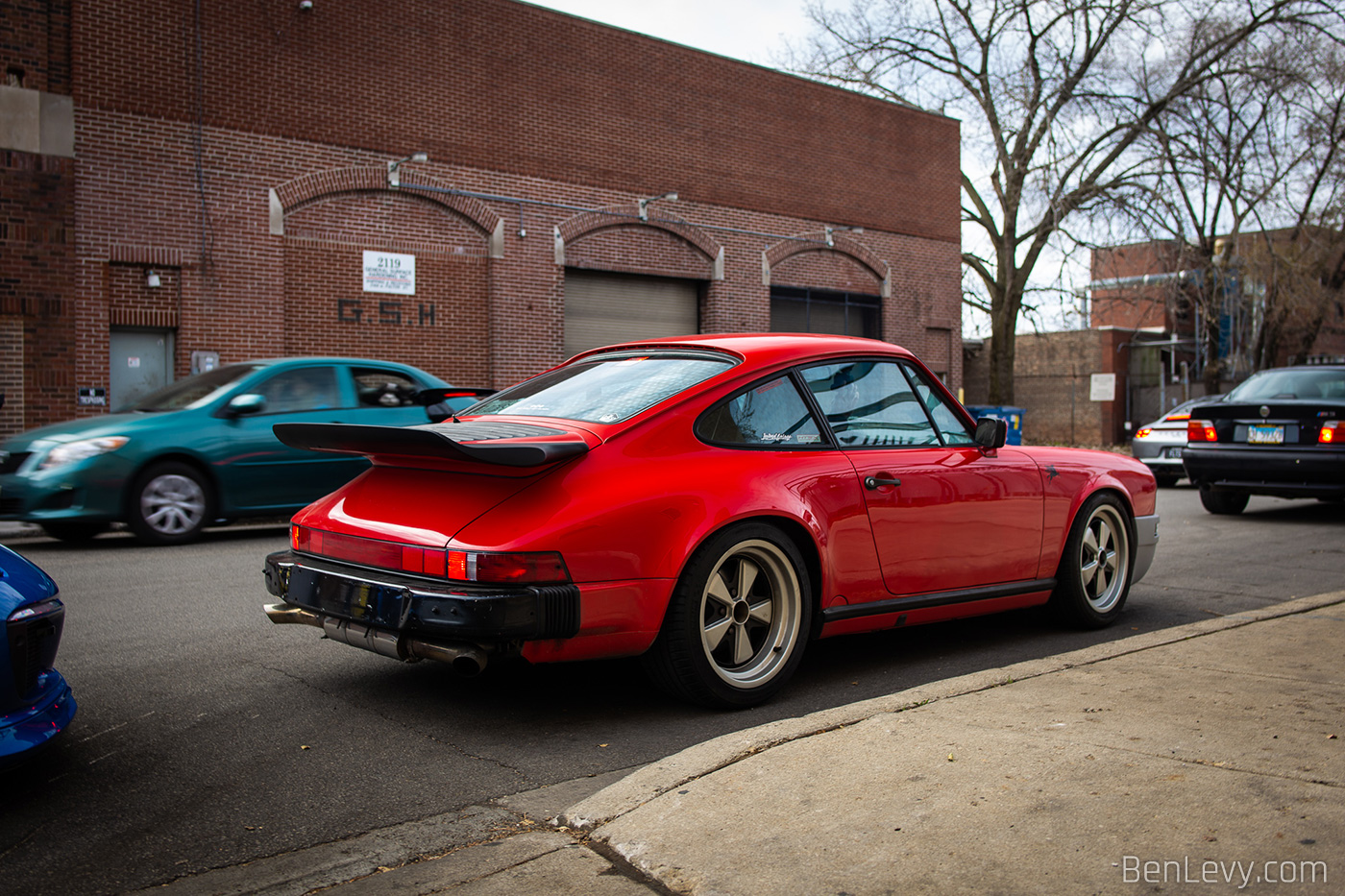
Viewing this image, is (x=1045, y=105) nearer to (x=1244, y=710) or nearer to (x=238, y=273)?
(x=238, y=273)

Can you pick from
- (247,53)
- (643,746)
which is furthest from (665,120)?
(643,746)

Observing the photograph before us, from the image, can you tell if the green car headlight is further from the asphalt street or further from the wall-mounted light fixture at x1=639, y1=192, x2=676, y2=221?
the wall-mounted light fixture at x1=639, y1=192, x2=676, y2=221

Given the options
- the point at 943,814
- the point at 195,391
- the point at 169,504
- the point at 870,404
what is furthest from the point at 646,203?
the point at 943,814

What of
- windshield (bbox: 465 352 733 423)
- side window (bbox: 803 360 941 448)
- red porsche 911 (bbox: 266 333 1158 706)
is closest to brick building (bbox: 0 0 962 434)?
windshield (bbox: 465 352 733 423)

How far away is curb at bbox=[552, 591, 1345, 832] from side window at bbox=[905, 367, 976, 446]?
109cm

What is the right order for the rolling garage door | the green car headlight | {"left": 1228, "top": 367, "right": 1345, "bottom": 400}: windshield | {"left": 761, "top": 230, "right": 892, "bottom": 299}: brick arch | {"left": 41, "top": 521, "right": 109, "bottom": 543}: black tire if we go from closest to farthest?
the green car headlight < {"left": 41, "top": 521, "right": 109, "bottom": 543}: black tire < {"left": 1228, "top": 367, "right": 1345, "bottom": 400}: windshield < the rolling garage door < {"left": 761, "top": 230, "right": 892, "bottom": 299}: brick arch

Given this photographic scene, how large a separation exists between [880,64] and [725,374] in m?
26.5

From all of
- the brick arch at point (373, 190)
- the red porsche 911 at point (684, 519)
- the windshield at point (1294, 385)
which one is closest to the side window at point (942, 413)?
the red porsche 911 at point (684, 519)

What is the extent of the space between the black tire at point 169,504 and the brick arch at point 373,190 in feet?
28.0

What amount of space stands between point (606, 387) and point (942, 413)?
1673mm

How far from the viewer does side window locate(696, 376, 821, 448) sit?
4270 millimetres

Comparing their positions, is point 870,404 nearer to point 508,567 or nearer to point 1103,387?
point 508,567

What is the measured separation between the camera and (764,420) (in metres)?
4.44

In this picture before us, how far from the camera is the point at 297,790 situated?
11.1 ft
